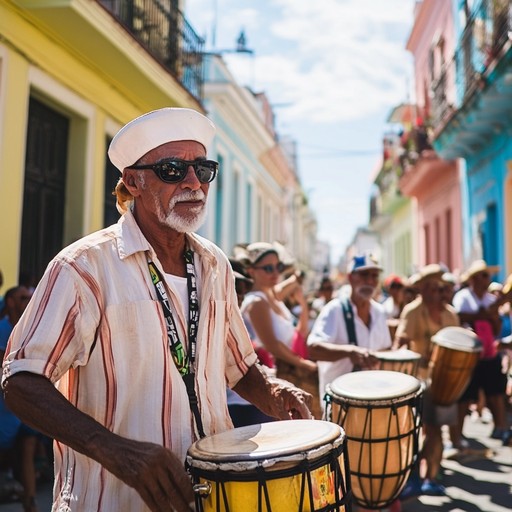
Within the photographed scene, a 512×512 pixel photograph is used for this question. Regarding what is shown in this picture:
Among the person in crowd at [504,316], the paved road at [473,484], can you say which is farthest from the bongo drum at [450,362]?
the person in crowd at [504,316]

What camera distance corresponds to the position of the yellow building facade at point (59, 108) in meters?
7.50

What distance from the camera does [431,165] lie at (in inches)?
717

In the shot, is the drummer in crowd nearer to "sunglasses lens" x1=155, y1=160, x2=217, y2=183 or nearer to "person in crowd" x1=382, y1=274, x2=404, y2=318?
"person in crowd" x1=382, y1=274, x2=404, y2=318

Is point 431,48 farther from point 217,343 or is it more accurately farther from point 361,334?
point 217,343

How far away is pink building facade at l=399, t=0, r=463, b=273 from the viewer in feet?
57.6

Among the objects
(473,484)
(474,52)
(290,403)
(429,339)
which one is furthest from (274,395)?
(474,52)

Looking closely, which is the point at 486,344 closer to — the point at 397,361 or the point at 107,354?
the point at 397,361

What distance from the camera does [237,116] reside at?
1847 cm

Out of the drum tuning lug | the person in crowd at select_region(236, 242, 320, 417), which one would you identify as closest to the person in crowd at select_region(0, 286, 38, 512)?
the person in crowd at select_region(236, 242, 320, 417)

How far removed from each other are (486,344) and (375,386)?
4.51 m

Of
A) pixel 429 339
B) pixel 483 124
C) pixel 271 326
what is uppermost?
pixel 483 124

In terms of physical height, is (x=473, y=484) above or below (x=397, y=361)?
below

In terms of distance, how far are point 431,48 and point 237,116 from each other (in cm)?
594

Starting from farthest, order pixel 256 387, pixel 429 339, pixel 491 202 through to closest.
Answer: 1. pixel 491 202
2. pixel 429 339
3. pixel 256 387
